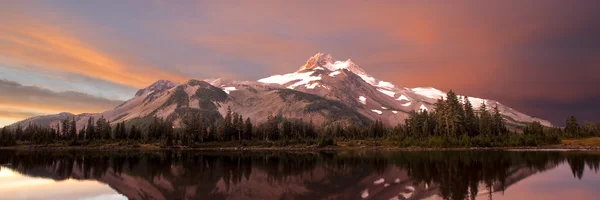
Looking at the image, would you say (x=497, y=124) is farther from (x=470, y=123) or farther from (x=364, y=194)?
(x=364, y=194)

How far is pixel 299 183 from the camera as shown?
1676 inches

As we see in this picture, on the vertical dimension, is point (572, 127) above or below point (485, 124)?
below

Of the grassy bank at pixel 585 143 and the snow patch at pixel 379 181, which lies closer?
the snow patch at pixel 379 181

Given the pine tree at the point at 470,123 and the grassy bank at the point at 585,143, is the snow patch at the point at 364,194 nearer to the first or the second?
the pine tree at the point at 470,123

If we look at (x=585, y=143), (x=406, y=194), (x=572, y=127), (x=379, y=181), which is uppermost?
(x=572, y=127)

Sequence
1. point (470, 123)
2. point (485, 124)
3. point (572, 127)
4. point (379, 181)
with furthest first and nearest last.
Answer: point (572, 127) < point (485, 124) < point (470, 123) < point (379, 181)

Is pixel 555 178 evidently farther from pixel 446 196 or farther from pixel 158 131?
pixel 158 131

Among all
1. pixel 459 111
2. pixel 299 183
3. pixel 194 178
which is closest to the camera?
pixel 299 183

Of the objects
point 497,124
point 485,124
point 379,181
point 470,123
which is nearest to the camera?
point 379,181

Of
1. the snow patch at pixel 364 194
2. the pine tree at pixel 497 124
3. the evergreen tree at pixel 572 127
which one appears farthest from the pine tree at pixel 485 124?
the snow patch at pixel 364 194

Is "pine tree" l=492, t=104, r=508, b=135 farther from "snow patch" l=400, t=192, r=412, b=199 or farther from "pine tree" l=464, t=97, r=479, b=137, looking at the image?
"snow patch" l=400, t=192, r=412, b=199

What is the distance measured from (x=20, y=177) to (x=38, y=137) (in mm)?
177815

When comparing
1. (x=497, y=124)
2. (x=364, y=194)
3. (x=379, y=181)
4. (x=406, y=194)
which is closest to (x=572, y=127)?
(x=497, y=124)

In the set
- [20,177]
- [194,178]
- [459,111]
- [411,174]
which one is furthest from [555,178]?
Result: [459,111]
